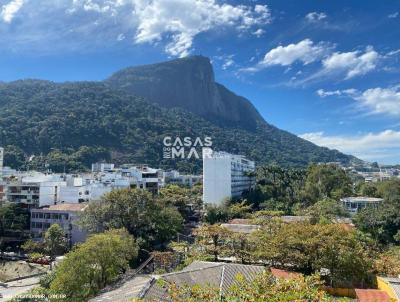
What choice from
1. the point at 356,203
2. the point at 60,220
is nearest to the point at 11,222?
the point at 60,220

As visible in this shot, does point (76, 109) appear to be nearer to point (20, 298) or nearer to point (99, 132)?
point (99, 132)

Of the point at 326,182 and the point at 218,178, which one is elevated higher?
the point at 218,178

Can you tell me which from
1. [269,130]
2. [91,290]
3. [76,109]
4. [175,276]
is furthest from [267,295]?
[269,130]

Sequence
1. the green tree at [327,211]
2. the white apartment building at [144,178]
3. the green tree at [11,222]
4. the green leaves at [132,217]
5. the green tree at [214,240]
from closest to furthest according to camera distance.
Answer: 1. the green tree at [214,240]
2. the green leaves at [132,217]
3. the green tree at [327,211]
4. the green tree at [11,222]
5. the white apartment building at [144,178]

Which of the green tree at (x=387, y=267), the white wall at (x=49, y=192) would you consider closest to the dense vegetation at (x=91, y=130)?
the white wall at (x=49, y=192)

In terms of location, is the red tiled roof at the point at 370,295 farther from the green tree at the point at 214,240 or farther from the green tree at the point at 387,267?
the green tree at the point at 214,240

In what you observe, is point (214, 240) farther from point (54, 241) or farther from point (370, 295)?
point (54, 241)
